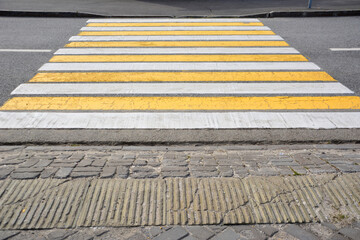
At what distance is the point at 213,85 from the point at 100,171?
299 cm

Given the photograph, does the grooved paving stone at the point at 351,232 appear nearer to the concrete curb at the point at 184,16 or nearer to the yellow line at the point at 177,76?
the yellow line at the point at 177,76

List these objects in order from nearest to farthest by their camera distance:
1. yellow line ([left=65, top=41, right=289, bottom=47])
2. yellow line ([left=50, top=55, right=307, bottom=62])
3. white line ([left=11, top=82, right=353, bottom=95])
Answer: white line ([left=11, top=82, right=353, bottom=95]) → yellow line ([left=50, top=55, right=307, bottom=62]) → yellow line ([left=65, top=41, right=289, bottom=47])

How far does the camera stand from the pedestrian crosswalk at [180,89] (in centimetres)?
501

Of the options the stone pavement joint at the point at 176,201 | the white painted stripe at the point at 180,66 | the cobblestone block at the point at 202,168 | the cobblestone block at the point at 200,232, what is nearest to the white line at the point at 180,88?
the white painted stripe at the point at 180,66

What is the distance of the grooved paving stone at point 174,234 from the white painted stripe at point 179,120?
1915 mm

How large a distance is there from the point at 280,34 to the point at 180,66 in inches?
158

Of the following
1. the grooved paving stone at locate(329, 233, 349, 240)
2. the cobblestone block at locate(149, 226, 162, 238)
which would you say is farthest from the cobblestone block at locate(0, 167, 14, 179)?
the grooved paving stone at locate(329, 233, 349, 240)

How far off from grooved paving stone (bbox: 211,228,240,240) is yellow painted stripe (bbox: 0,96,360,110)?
8.33 feet

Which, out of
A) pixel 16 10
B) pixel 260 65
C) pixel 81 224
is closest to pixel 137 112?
pixel 81 224

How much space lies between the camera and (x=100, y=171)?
3840 mm

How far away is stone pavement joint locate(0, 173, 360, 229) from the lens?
319 centimetres

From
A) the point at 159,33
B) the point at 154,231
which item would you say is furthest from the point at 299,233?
the point at 159,33

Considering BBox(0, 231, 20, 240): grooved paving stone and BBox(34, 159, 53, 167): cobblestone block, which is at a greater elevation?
BBox(34, 159, 53, 167): cobblestone block

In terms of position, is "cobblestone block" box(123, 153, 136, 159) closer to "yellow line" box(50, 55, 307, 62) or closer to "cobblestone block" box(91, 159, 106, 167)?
"cobblestone block" box(91, 159, 106, 167)
